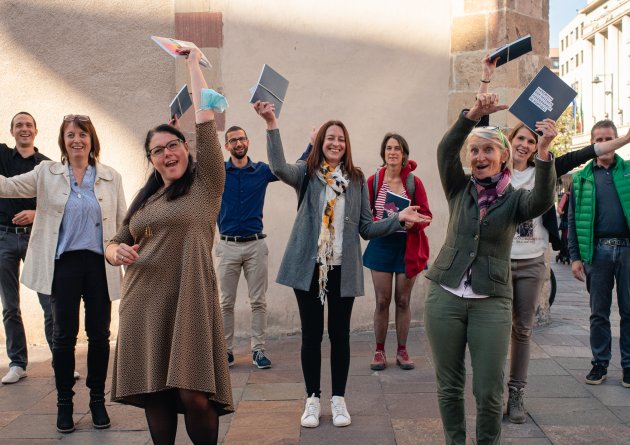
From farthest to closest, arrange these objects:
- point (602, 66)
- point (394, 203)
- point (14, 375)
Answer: point (602, 66), point (14, 375), point (394, 203)

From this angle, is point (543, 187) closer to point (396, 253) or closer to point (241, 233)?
point (396, 253)

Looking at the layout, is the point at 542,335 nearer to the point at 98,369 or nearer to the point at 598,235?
the point at 598,235

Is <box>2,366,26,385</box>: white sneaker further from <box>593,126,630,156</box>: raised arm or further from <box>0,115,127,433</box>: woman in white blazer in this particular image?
<box>593,126,630,156</box>: raised arm

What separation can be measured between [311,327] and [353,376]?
1.42m

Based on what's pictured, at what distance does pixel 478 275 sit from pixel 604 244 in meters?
2.44

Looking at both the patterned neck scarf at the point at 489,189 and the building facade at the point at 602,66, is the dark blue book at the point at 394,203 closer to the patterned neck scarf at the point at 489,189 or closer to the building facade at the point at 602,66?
the patterned neck scarf at the point at 489,189

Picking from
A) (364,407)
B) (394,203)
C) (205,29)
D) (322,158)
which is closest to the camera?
(322,158)

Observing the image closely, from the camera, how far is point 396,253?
5.82 m

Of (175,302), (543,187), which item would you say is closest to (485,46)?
(543,187)

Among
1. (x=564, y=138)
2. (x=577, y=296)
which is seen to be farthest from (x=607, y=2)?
(x=577, y=296)

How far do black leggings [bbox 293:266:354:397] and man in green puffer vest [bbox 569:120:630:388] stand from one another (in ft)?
7.01

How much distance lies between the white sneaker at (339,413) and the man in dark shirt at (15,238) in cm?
254

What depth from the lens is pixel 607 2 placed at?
62.9 metres

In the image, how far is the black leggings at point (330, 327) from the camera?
436cm
